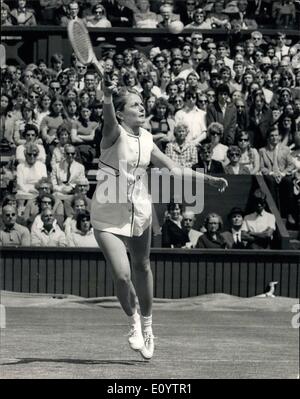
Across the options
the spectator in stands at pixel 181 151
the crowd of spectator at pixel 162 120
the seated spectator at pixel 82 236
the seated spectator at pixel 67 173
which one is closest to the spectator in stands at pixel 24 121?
the crowd of spectator at pixel 162 120

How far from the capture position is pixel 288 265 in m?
15.0

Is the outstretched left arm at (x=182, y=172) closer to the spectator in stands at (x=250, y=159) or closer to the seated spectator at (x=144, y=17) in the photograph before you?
the spectator in stands at (x=250, y=159)

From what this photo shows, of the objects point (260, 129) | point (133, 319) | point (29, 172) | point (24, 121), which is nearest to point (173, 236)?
point (29, 172)

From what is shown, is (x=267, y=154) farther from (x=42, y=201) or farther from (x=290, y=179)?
(x=42, y=201)

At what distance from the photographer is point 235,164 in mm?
15969

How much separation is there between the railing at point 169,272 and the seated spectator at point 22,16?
6848 millimetres

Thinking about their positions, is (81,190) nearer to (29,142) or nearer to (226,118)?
(29,142)

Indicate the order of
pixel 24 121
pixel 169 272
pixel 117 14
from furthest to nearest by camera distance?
pixel 117 14, pixel 24 121, pixel 169 272

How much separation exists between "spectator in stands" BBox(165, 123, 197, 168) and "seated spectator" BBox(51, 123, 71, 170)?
1378 millimetres

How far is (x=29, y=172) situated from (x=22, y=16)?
5790mm

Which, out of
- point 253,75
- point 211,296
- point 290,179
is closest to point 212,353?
point 211,296

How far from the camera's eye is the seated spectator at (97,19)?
20.5 meters

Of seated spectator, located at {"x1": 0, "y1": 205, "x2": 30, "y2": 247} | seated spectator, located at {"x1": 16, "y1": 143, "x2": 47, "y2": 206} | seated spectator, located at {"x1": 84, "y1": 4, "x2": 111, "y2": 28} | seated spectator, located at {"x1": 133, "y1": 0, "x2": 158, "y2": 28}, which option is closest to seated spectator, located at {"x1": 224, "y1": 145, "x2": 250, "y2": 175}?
seated spectator, located at {"x1": 16, "y1": 143, "x2": 47, "y2": 206}

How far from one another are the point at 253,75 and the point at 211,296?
4348mm
